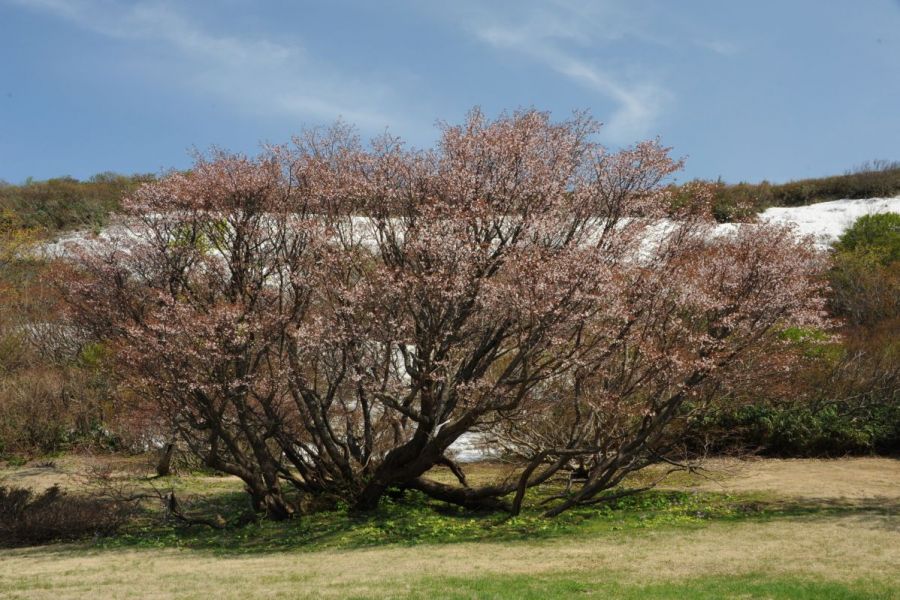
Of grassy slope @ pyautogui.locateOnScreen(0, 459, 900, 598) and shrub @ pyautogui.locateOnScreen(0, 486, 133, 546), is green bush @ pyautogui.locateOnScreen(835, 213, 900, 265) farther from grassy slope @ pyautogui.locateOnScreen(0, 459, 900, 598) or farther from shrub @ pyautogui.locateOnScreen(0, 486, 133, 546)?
shrub @ pyautogui.locateOnScreen(0, 486, 133, 546)

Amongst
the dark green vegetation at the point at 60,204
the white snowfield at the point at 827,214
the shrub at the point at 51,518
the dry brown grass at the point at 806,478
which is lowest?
the dry brown grass at the point at 806,478

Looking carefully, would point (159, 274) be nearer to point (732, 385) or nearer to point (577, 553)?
point (577, 553)

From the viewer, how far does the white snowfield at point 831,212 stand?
146 feet

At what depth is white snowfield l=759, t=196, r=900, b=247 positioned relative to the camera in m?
44.4

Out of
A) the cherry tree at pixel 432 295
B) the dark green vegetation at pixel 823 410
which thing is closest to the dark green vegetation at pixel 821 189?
the dark green vegetation at pixel 823 410

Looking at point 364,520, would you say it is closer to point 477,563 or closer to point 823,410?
point 477,563

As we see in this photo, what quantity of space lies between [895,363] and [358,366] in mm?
18149

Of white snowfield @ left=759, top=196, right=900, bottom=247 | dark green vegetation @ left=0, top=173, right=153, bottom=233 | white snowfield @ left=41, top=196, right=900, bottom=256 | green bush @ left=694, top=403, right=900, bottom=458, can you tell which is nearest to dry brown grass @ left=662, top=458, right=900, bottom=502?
green bush @ left=694, top=403, right=900, bottom=458

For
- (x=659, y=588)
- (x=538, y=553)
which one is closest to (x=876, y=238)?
(x=538, y=553)

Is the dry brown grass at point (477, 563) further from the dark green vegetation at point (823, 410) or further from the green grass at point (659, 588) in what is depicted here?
the dark green vegetation at point (823, 410)

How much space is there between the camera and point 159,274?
640 inches

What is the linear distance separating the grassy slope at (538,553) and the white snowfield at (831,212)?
28286 mm

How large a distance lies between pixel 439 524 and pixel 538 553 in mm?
3601

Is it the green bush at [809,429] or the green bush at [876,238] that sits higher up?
the green bush at [876,238]
